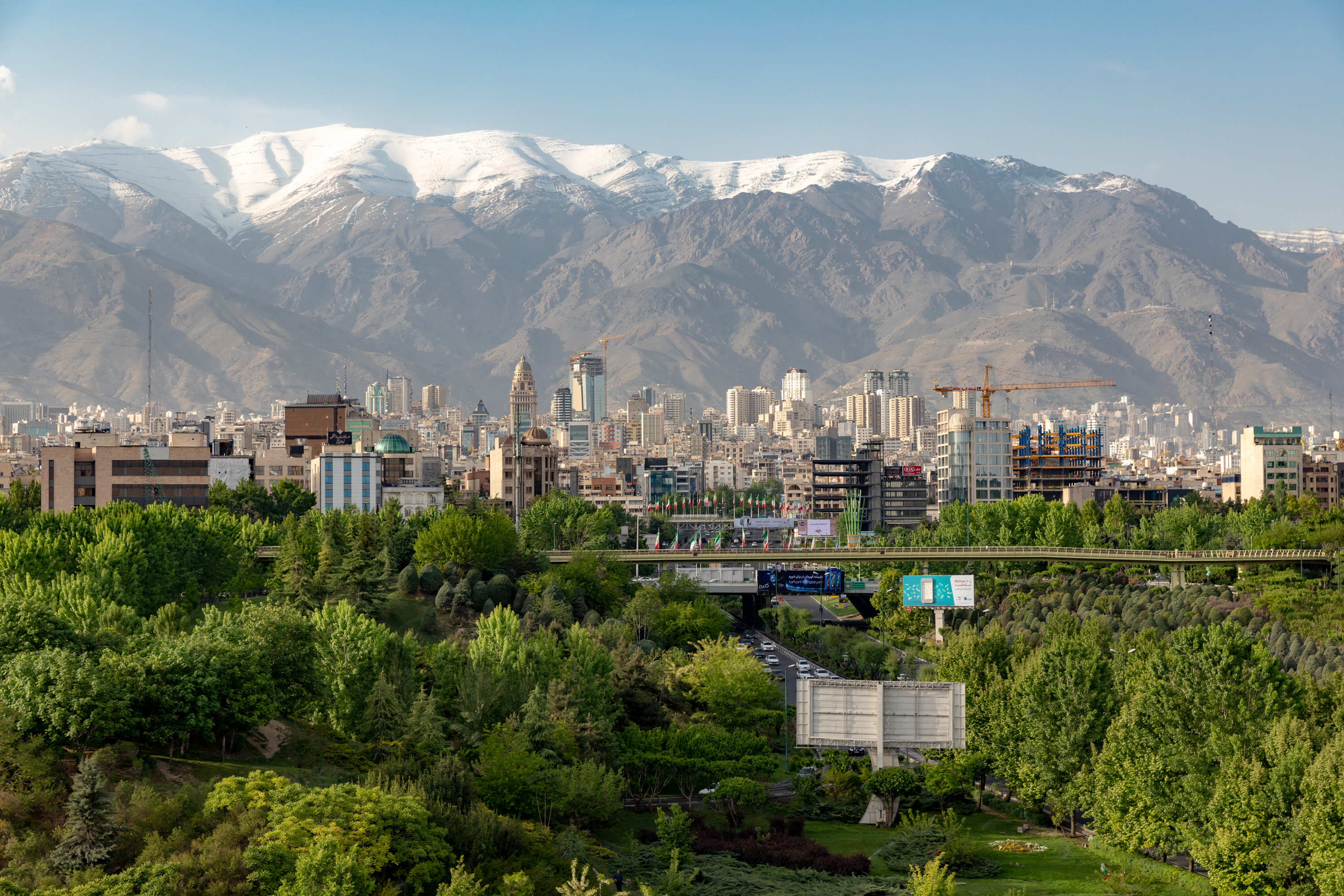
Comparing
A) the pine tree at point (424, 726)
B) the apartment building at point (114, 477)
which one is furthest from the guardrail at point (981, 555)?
the pine tree at point (424, 726)

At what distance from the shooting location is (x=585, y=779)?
66375 millimetres

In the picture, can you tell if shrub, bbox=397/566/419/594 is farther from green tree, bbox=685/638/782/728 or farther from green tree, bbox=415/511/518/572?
green tree, bbox=685/638/782/728

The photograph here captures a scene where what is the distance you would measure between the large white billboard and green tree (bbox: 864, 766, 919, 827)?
1.42 meters

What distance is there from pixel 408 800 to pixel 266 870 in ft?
18.8

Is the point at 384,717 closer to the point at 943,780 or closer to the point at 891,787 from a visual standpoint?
the point at 891,787

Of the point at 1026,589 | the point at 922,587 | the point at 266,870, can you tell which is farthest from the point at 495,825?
the point at 1026,589

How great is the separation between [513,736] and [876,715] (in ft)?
65.7

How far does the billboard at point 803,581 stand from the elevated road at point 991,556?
5823 mm

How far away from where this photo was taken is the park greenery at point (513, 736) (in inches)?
1935

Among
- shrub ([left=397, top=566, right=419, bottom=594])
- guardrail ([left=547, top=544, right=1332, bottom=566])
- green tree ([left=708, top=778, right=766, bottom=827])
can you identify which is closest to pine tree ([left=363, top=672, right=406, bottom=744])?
green tree ([left=708, top=778, right=766, bottom=827])

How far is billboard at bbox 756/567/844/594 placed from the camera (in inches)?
5773

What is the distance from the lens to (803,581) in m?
148

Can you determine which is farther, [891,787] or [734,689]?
[734,689]

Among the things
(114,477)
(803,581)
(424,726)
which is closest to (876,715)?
(424,726)
